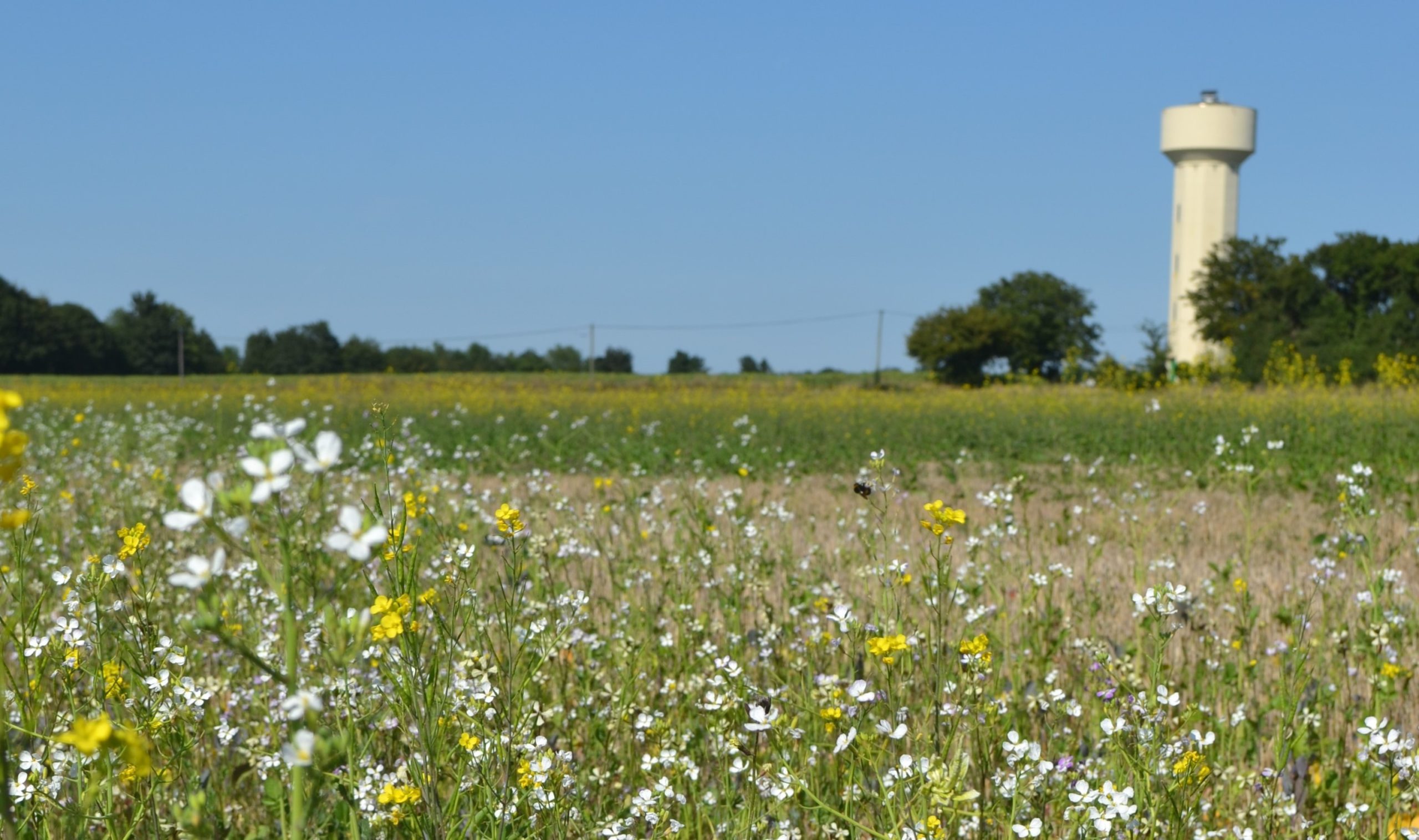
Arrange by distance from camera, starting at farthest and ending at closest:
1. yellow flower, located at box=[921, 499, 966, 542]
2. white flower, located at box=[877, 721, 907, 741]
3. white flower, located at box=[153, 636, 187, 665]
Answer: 1. white flower, located at box=[153, 636, 187, 665]
2. yellow flower, located at box=[921, 499, 966, 542]
3. white flower, located at box=[877, 721, 907, 741]

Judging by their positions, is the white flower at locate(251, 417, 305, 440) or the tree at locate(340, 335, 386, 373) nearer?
the white flower at locate(251, 417, 305, 440)

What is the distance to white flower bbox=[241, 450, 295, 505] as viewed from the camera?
103 centimetres

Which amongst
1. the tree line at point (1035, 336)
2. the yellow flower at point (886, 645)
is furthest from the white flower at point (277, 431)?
the tree line at point (1035, 336)

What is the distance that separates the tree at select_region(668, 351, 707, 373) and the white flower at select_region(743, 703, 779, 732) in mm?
60424

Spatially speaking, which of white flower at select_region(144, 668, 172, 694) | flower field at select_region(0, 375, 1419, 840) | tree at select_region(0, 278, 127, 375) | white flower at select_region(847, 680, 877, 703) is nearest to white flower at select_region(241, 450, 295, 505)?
flower field at select_region(0, 375, 1419, 840)

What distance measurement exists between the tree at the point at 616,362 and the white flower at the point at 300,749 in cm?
6180

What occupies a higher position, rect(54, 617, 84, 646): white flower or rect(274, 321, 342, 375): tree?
rect(274, 321, 342, 375): tree

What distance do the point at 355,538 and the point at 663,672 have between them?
275cm

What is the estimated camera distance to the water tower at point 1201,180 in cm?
4788

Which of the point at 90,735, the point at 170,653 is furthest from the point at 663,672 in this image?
the point at 90,735

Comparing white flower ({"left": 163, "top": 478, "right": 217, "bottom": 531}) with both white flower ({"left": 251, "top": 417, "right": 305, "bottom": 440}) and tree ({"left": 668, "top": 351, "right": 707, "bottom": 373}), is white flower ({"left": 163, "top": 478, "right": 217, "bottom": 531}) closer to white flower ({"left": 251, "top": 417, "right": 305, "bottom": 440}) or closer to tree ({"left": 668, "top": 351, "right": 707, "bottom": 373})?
white flower ({"left": 251, "top": 417, "right": 305, "bottom": 440})

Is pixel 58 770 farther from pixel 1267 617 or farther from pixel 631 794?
pixel 1267 617

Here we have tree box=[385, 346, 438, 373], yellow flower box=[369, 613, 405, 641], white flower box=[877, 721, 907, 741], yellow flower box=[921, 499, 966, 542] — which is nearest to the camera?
yellow flower box=[369, 613, 405, 641]

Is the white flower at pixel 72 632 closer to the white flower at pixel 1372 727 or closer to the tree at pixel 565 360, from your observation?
the white flower at pixel 1372 727
